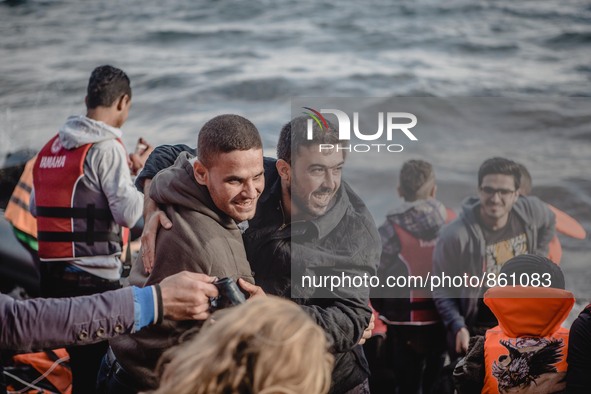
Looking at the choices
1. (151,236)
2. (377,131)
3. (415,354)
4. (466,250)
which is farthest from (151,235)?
(415,354)

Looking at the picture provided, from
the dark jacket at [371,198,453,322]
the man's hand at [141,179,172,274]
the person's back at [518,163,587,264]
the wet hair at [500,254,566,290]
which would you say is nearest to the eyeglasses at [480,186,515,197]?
the person's back at [518,163,587,264]

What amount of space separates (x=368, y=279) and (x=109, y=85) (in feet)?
5.92

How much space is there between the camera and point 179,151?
96.9 inches

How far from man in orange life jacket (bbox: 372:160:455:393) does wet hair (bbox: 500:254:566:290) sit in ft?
2.36

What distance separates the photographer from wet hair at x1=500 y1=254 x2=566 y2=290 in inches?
99.0

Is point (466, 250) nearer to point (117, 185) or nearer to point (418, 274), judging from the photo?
point (418, 274)

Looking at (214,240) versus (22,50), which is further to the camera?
(22,50)

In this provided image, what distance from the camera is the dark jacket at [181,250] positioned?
1.91 m

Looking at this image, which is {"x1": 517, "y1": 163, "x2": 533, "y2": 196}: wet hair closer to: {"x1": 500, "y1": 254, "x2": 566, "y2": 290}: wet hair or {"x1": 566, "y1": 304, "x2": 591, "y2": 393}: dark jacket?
{"x1": 500, "y1": 254, "x2": 566, "y2": 290}: wet hair

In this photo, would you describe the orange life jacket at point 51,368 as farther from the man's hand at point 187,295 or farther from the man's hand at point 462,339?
the man's hand at point 187,295

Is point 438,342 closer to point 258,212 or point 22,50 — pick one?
point 258,212

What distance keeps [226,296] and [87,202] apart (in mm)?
1747

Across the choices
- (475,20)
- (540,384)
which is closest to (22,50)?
(475,20)

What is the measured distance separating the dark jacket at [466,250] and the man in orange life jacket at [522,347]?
2.39 feet
